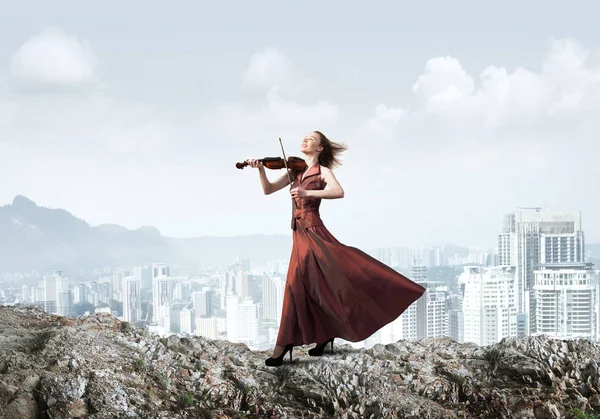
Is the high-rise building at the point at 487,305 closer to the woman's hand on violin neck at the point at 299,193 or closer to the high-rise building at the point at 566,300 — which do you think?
the high-rise building at the point at 566,300

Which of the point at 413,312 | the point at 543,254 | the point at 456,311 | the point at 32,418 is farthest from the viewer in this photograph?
the point at 543,254

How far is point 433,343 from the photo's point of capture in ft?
26.7

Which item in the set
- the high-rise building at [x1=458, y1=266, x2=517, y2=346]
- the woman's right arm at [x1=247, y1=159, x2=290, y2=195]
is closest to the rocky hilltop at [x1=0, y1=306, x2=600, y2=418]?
the woman's right arm at [x1=247, y1=159, x2=290, y2=195]

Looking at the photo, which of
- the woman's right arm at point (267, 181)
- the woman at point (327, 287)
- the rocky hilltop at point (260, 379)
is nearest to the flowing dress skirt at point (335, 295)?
the woman at point (327, 287)

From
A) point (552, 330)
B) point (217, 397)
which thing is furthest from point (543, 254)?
point (217, 397)

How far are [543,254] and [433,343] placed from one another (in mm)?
9212

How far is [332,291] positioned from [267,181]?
1.27 m

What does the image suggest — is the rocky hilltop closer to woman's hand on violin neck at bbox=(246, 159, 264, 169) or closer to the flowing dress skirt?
the flowing dress skirt

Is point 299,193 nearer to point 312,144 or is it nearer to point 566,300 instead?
point 312,144

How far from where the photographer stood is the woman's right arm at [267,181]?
7129 millimetres

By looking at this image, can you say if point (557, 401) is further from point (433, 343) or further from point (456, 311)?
point (456, 311)

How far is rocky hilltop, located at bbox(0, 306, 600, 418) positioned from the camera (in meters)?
6.18

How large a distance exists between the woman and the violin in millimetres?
62

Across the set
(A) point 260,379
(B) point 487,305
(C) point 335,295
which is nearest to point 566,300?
(B) point 487,305
